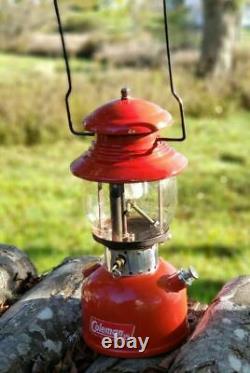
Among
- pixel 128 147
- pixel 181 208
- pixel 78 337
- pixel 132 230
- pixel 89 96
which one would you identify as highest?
pixel 128 147

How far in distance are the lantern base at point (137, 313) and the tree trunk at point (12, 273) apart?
623mm

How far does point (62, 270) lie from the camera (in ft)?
9.24

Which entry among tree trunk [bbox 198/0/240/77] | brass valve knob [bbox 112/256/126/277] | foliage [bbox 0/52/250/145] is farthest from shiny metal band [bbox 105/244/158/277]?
tree trunk [bbox 198/0/240/77]

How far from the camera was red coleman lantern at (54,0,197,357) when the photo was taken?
209 cm

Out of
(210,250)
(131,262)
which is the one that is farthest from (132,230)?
(210,250)

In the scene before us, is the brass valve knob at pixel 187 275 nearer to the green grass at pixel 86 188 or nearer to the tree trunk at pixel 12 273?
the tree trunk at pixel 12 273

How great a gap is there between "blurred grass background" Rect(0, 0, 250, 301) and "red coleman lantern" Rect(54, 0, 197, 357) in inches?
13.8

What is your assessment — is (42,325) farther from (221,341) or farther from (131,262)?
(221,341)

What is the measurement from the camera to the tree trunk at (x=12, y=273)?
282cm

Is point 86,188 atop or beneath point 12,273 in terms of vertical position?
atop

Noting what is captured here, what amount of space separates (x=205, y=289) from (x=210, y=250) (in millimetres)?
727

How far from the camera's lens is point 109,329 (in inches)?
88.6

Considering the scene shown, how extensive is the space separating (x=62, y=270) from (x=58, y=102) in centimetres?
612

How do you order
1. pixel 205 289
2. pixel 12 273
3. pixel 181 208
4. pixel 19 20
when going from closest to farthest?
1. pixel 12 273
2. pixel 205 289
3. pixel 181 208
4. pixel 19 20
